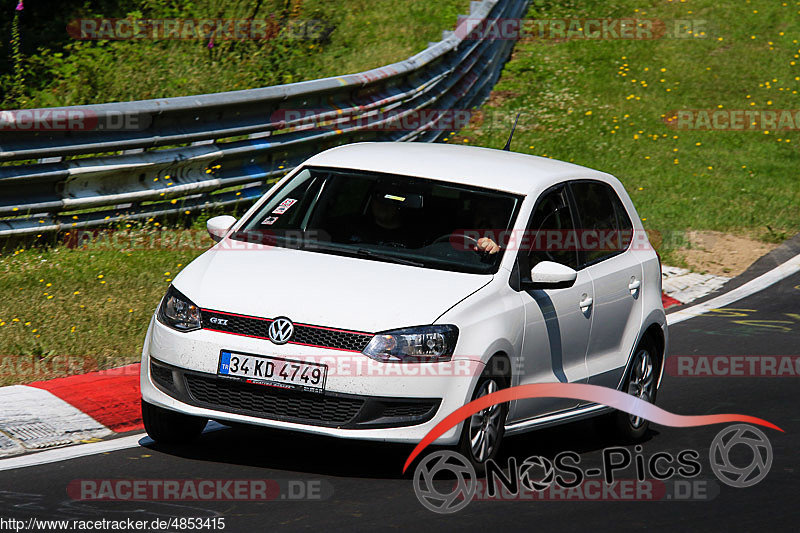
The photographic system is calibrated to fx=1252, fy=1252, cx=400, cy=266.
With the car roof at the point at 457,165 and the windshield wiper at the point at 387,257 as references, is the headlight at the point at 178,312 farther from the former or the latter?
the car roof at the point at 457,165

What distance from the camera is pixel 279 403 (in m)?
6.20

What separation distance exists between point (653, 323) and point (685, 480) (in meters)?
1.54

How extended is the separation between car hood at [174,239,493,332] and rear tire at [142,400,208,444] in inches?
27.4

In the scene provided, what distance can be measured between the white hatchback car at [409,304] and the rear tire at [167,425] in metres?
0.01

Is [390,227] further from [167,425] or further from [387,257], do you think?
[167,425]

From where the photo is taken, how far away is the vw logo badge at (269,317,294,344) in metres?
6.13

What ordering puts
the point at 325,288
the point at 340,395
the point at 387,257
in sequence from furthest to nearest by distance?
the point at 387,257
the point at 325,288
the point at 340,395

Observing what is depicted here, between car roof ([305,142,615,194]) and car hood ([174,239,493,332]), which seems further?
car roof ([305,142,615,194])

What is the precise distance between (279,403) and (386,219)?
1.60m

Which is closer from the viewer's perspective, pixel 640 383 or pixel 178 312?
pixel 178 312

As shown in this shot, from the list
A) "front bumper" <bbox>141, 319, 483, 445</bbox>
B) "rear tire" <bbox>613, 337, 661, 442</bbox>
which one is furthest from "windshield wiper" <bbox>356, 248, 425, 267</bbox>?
"rear tire" <bbox>613, 337, 661, 442</bbox>

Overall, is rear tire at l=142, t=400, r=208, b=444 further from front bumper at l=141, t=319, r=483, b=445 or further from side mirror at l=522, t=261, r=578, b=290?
side mirror at l=522, t=261, r=578, b=290

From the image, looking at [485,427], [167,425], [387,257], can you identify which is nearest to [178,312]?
[167,425]

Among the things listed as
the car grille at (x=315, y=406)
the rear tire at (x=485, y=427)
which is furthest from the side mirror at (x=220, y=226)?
the rear tire at (x=485, y=427)
